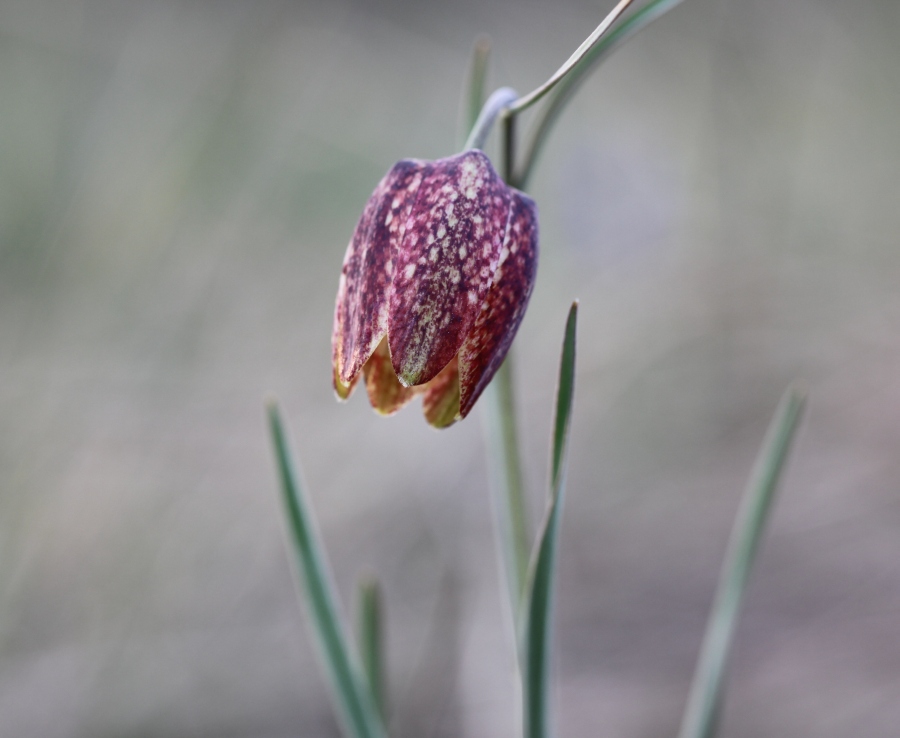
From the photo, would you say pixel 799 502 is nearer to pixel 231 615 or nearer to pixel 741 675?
pixel 741 675

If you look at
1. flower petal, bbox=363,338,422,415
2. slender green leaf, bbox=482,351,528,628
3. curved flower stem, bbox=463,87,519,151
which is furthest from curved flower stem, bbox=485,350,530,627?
curved flower stem, bbox=463,87,519,151

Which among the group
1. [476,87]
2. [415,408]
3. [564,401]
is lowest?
[564,401]

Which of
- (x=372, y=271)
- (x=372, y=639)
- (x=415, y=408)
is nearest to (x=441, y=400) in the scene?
(x=372, y=271)

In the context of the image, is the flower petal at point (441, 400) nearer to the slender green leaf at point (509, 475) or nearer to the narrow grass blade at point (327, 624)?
the slender green leaf at point (509, 475)

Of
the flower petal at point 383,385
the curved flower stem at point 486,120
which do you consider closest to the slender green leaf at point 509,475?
the flower petal at point 383,385

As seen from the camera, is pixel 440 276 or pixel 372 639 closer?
pixel 440 276

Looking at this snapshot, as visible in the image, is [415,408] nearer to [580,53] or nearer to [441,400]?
[441,400]

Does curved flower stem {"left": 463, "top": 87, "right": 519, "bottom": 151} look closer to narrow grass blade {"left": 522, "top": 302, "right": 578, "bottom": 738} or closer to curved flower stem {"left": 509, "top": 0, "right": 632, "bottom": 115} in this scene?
curved flower stem {"left": 509, "top": 0, "right": 632, "bottom": 115}
